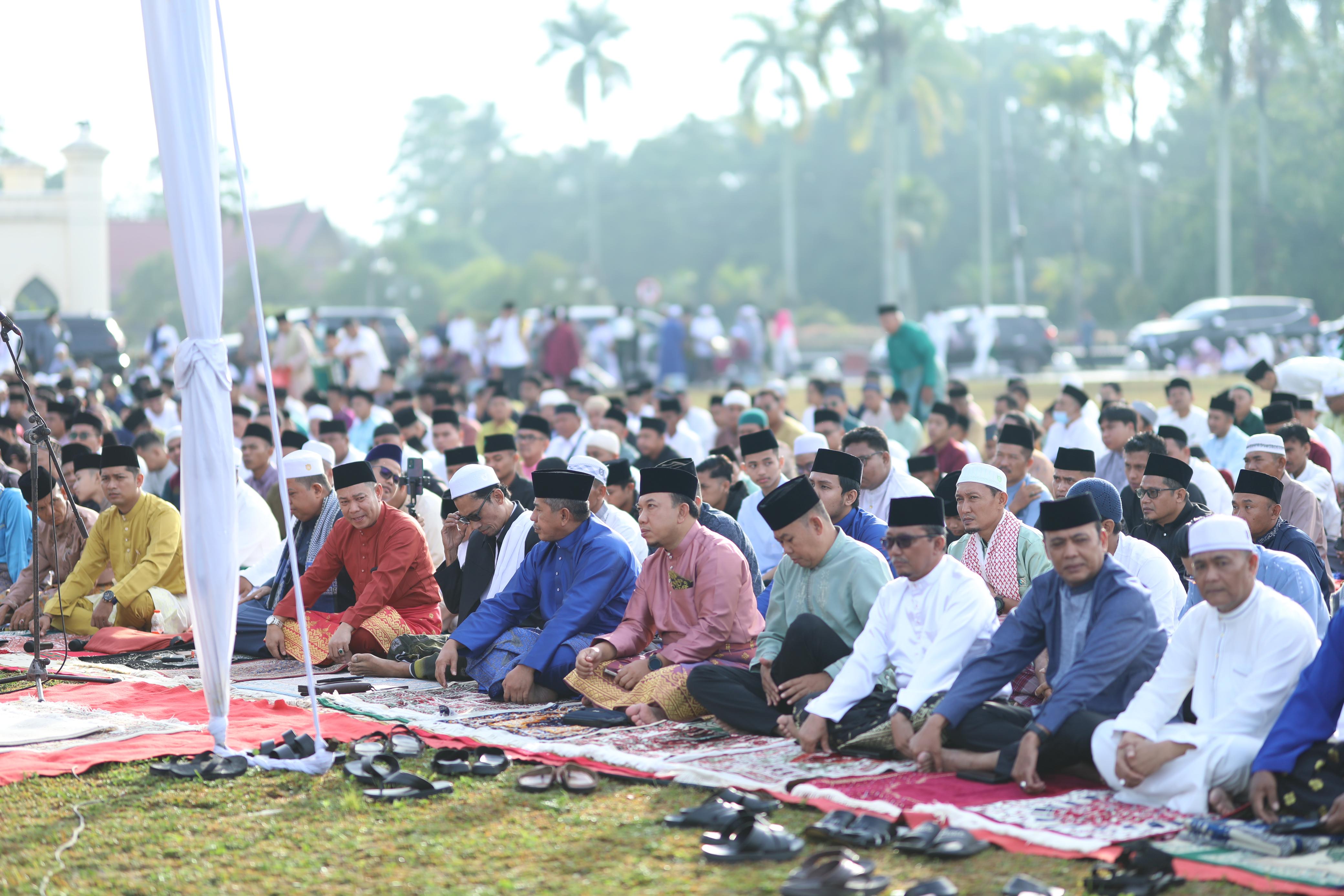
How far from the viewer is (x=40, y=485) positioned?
26.7 feet

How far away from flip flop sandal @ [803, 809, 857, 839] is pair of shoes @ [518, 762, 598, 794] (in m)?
0.81

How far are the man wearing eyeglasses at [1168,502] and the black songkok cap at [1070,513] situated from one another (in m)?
1.61

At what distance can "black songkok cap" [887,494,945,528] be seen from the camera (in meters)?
5.09

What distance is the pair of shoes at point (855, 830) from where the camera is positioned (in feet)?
13.1

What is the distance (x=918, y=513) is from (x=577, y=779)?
148 cm

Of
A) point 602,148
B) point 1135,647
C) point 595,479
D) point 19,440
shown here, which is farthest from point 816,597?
point 602,148

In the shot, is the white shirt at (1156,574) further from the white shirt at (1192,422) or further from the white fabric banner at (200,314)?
the white shirt at (1192,422)

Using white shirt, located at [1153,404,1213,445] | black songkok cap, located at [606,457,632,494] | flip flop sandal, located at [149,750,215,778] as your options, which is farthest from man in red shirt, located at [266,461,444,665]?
white shirt, located at [1153,404,1213,445]

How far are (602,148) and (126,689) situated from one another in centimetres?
4458

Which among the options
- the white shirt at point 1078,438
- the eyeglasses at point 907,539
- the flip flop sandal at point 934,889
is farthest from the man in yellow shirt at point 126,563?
the white shirt at point 1078,438

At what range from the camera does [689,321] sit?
22391mm

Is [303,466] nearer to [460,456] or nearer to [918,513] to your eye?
[460,456]

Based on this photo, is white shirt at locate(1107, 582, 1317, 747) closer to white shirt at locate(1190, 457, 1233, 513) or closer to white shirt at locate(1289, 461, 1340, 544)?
white shirt at locate(1190, 457, 1233, 513)

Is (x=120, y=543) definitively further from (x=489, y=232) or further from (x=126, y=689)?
(x=489, y=232)
